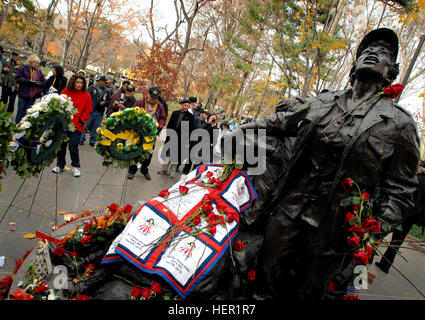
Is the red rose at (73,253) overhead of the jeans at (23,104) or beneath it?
beneath

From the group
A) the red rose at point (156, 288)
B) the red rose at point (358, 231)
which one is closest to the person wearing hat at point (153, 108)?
the red rose at point (156, 288)

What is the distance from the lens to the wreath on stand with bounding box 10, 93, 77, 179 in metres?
3.41

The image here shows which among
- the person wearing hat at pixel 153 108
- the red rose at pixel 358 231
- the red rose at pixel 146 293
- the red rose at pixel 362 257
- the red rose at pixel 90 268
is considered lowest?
the red rose at pixel 90 268

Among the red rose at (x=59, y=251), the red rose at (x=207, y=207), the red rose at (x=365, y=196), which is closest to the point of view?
the red rose at (x=365, y=196)

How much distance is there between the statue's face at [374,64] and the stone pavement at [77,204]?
163 cm

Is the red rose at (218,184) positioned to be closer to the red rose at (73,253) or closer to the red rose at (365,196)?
the red rose at (365,196)

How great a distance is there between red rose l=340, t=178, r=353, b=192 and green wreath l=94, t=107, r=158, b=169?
2992 mm

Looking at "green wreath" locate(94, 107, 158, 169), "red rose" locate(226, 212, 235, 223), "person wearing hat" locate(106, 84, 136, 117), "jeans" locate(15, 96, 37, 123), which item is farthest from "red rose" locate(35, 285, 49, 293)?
"jeans" locate(15, 96, 37, 123)

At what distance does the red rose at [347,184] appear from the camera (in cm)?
243

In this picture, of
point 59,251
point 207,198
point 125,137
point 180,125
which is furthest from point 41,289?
point 180,125

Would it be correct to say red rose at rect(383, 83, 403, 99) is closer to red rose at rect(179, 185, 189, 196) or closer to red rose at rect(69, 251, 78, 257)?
red rose at rect(179, 185, 189, 196)

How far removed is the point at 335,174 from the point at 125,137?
3059 millimetres
